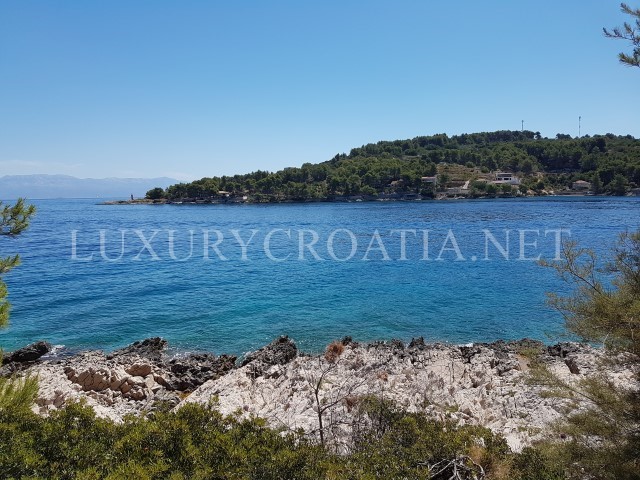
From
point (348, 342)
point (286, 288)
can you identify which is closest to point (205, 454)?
point (348, 342)

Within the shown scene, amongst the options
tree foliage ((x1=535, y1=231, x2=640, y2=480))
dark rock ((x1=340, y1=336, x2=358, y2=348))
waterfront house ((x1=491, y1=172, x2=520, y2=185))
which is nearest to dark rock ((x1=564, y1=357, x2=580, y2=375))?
tree foliage ((x1=535, y1=231, x2=640, y2=480))

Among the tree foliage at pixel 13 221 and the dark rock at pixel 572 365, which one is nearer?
the tree foliage at pixel 13 221

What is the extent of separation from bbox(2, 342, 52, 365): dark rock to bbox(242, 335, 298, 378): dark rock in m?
8.44

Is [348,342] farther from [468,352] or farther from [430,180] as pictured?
[430,180]

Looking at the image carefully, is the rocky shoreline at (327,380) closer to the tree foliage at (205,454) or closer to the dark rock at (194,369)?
the dark rock at (194,369)

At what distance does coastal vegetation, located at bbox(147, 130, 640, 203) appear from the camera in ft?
412

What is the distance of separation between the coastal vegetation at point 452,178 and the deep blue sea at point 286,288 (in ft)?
256

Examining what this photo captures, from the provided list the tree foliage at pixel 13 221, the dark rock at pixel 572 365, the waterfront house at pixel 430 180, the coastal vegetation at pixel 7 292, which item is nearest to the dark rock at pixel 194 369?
the coastal vegetation at pixel 7 292

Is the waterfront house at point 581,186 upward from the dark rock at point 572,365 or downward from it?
upward

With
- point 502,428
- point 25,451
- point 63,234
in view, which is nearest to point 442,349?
point 502,428

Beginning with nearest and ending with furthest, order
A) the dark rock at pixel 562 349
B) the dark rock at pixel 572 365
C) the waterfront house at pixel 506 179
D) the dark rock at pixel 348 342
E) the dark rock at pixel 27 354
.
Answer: the dark rock at pixel 572 365 < the dark rock at pixel 562 349 < the dark rock at pixel 27 354 < the dark rock at pixel 348 342 < the waterfront house at pixel 506 179

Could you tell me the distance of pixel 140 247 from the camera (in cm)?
4709

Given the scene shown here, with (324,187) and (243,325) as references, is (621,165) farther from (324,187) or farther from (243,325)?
(243,325)

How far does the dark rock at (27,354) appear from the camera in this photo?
16.0 meters
